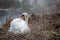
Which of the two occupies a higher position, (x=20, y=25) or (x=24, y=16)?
(x=24, y=16)

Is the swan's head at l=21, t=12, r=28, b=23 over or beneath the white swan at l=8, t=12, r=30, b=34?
over

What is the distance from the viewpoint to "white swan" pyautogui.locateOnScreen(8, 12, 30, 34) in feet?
9.57

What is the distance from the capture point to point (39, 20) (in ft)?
10.0

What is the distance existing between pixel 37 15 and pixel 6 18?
436 mm

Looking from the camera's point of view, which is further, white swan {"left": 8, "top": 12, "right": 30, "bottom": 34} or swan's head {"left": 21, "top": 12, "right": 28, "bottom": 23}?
swan's head {"left": 21, "top": 12, "right": 28, "bottom": 23}

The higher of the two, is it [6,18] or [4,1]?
[4,1]

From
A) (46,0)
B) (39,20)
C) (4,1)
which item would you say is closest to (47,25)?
(39,20)

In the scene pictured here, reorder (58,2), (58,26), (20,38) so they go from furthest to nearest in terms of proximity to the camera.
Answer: (58,2) → (58,26) → (20,38)

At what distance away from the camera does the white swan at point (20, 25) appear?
2.92 m

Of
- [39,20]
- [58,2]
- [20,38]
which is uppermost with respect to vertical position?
[58,2]

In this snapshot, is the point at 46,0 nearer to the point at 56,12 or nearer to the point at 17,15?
the point at 56,12

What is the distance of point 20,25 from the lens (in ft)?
9.75

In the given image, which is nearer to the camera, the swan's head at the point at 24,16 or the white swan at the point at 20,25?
the white swan at the point at 20,25

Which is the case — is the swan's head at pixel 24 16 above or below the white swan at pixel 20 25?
above
